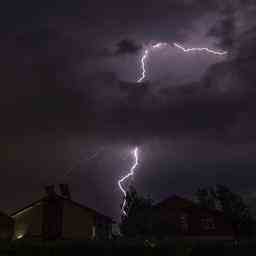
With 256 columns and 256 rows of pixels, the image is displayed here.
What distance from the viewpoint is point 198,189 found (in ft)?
269

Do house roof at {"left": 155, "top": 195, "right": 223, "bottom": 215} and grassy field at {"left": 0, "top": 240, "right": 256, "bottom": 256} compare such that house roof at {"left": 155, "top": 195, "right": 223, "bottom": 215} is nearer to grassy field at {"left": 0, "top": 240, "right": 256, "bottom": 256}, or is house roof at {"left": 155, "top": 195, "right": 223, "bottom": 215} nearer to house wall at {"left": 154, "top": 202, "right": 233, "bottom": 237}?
house wall at {"left": 154, "top": 202, "right": 233, "bottom": 237}

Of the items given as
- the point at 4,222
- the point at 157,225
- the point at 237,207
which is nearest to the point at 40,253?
the point at 157,225

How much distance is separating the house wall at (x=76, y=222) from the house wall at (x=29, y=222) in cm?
252

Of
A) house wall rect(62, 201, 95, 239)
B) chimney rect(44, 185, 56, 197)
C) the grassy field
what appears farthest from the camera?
chimney rect(44, 185, 56, 197)

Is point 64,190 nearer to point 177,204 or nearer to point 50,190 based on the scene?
point 50,190

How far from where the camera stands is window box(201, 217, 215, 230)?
176ft

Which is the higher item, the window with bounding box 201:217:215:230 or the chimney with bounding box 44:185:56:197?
the chimney with bounding box 44:185:56:197

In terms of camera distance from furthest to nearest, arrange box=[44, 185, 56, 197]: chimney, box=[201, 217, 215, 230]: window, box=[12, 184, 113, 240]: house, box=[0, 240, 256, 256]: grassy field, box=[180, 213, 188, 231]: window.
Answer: box=[201, 217, 215, 230]: window → box=[180, 213, 188, 231]: window → box=[44, 185, 56, 197]: chimney → box=[12, 184, 113, 240]: house → box=[0, 240, 256, 256]: grassy field

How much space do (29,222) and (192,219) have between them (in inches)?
668

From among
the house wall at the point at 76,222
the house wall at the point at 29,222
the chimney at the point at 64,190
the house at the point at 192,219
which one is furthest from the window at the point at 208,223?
the house wall at the point at 29,222

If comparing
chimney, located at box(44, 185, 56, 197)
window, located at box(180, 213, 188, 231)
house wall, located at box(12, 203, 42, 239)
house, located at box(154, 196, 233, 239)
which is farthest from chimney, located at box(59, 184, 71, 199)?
window, located at box(180, 213, 188, 231)

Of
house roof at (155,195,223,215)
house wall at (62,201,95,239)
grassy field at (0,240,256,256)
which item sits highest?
house roof at (155,195,223,215)

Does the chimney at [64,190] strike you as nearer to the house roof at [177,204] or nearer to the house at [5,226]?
the house at [5,226]

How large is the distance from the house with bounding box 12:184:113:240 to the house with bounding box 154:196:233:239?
24.2 feet
